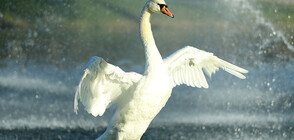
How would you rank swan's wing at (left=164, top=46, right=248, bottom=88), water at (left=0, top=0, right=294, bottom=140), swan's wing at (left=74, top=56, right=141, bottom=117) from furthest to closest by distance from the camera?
water at (left=0, top=0, right=294, bottom=140), swan's wing at (left=164, top=46, right=248, bottom=88), swan's wing at (left=74, top=56, right=141, bottom=117)

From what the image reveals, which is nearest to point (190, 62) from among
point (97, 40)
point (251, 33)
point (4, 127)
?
point (4, 127)

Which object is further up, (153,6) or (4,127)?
(153,6)

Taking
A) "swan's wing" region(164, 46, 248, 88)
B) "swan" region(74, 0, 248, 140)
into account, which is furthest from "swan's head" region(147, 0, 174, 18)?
"swan's wing" region(164, 46, 248, 88)

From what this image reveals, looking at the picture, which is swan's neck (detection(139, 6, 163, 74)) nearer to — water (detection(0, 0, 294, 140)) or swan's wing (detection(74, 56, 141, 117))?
swan's wing (detection(74, 56, 141, 117))

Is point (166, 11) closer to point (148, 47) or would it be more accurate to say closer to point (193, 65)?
point (148, 47)

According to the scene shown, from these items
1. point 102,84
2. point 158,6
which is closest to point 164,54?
point 158,6

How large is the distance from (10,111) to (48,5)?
5.18m

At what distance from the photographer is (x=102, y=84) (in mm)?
5594

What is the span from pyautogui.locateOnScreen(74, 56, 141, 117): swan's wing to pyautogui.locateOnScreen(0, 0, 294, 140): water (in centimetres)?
212

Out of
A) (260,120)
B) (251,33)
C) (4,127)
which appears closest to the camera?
(4,127)

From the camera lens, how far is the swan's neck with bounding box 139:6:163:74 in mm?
5625

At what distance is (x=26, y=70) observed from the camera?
37.1ft

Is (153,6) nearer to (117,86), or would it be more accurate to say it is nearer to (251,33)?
(117,86)

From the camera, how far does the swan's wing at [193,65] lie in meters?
6.43
